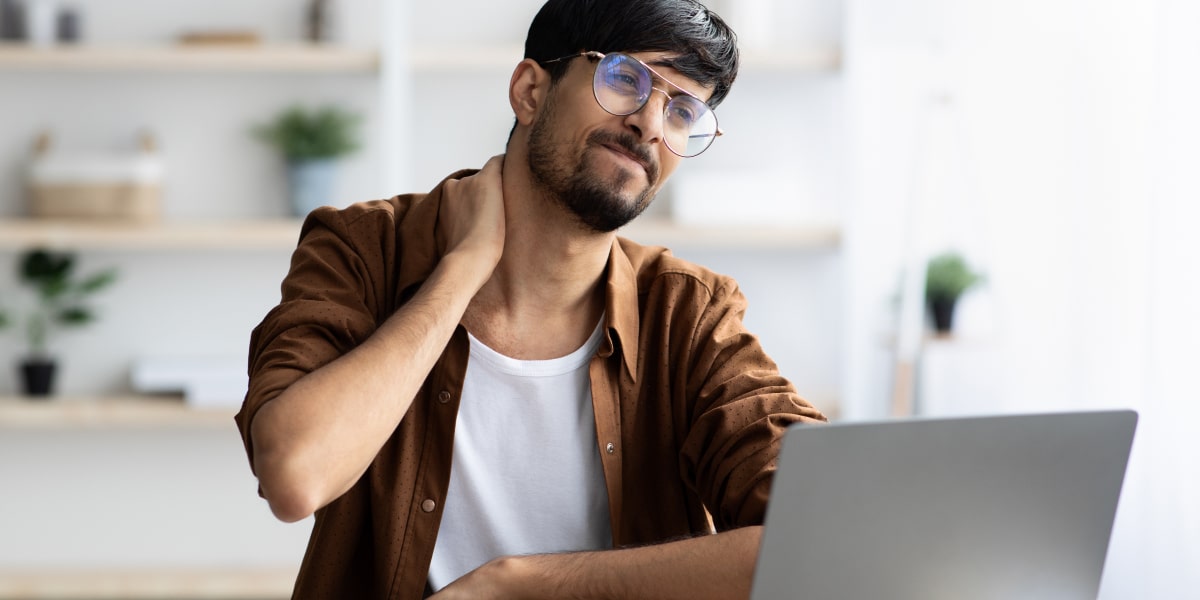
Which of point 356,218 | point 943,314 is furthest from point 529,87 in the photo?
point 943,314

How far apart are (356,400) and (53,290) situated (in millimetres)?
2344

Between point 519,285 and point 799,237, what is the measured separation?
1.78m

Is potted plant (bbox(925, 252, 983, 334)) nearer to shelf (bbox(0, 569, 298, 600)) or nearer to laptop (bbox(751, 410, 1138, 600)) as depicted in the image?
shelf (bbox(0, 569, 298, 600))

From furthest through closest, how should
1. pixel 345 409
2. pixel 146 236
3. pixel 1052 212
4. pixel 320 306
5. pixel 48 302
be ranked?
pixel 48 302 < pixel 146 236 < pixel 1052 212 < pixel 320 306 < pixel 345 409

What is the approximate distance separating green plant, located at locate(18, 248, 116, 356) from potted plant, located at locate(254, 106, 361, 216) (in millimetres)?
582

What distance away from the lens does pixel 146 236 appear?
10.2 ft

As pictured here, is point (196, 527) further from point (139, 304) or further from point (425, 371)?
point (425, 371)

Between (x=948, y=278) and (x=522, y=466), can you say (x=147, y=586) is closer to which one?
(x=522, y=466)

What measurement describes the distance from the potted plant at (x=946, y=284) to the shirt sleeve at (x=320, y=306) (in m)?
1.98

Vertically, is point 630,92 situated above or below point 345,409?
above

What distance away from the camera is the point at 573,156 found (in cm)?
151

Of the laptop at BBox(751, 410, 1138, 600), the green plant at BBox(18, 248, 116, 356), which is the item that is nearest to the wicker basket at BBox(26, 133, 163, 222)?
the green plant at BBox(18, 248, 116, 356)

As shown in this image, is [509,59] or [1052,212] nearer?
[1052,212]

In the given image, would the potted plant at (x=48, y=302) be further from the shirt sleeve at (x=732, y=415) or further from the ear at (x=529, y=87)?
the shirt sleeve at (x=732, y=415)
